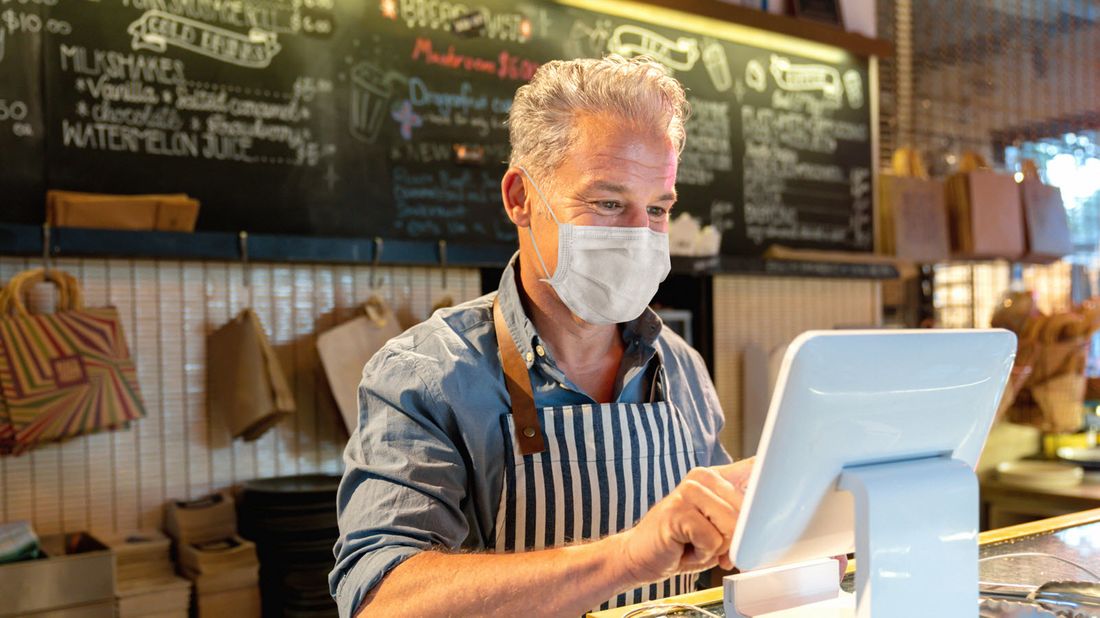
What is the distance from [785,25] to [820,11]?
371 millimetres

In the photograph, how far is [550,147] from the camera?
1612 mm

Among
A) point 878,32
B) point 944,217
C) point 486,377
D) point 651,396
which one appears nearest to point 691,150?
point 944,217

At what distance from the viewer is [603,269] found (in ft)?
5.29

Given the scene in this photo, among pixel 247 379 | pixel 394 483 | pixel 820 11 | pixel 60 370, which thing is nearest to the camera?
pixel 394 483

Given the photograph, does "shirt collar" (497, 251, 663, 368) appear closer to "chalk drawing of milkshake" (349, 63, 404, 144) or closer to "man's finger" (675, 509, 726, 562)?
"man's finger" (675, 509, 726, 562)

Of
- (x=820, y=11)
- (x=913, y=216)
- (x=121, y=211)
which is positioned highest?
(x=820, y=11)

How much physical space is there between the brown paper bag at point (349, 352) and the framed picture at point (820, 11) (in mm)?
2831

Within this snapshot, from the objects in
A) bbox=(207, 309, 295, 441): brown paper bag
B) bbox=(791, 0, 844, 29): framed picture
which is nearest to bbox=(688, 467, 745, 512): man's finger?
bbox=(207, 309, 295, 441): brown paper bag

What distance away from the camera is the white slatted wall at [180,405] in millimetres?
2691

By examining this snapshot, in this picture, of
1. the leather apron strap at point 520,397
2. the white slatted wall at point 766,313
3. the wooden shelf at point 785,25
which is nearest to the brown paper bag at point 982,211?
the white slatted wall at point 766,313

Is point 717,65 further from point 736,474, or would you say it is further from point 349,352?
point 736,474

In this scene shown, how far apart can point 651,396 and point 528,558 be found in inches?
24.1

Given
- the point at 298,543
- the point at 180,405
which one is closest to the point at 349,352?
the point at 180,405

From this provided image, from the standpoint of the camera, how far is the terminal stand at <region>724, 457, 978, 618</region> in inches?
39.9
